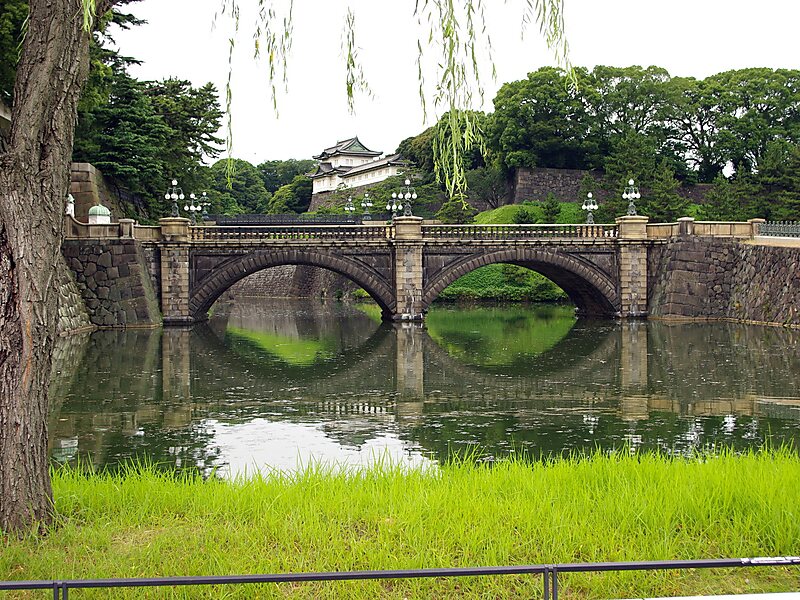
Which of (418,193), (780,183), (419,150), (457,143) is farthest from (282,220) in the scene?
(457,143)

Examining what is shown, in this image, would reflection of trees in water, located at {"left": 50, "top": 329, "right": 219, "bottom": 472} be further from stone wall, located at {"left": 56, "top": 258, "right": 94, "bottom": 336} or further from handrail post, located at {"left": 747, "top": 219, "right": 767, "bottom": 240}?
handrail post, located at {"left": 747, "top": 219, "right": 767, "bottom": 240}

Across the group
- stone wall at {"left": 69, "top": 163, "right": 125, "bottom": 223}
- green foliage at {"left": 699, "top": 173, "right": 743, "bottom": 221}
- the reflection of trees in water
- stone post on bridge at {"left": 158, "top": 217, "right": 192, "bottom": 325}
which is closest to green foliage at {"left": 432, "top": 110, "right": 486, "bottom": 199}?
the reflection of trees in water

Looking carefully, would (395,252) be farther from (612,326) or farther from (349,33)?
(349,33)

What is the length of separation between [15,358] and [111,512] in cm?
165

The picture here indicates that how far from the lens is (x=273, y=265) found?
37.9 meters

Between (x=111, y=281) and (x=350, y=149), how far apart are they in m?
59.8

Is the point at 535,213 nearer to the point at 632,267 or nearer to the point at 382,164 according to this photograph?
the point at 382,164

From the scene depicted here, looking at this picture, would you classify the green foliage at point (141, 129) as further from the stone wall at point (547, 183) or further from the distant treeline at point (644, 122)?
the stone wall at point (547, 183)

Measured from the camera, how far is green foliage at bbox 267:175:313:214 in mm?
91812

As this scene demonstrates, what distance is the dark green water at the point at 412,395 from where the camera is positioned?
12.9 metres

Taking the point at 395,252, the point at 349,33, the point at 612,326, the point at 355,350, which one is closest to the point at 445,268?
the point at 395,252

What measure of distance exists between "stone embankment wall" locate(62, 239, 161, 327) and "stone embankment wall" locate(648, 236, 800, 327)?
22603 mm

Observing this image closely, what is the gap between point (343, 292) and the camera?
69.9 meters

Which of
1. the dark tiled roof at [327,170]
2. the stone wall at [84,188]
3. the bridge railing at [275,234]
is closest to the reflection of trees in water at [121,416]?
the bridge railing at [275,234]
